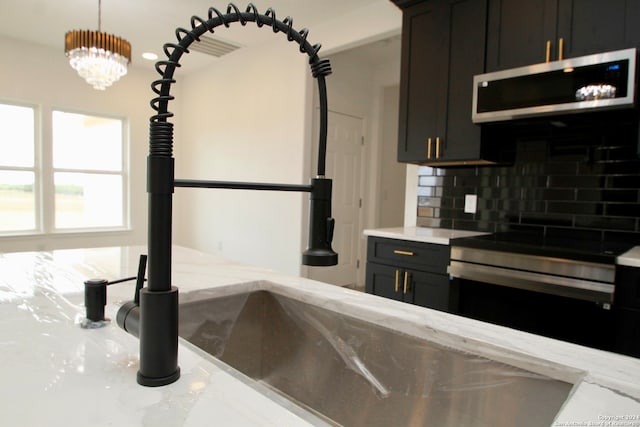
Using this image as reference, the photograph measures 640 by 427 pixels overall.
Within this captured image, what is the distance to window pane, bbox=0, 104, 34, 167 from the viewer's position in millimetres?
4582

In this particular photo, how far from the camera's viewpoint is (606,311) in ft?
5.98

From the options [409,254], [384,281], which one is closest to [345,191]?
[384,281]

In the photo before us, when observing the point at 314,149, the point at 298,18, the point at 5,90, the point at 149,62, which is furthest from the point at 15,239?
the point at 298,18

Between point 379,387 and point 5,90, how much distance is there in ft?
17.6

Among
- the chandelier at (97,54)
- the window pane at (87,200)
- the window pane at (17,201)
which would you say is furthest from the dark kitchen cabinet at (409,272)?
the window pane at (17,201)

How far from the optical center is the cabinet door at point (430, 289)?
2.40m

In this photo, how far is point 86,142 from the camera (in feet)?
17.1

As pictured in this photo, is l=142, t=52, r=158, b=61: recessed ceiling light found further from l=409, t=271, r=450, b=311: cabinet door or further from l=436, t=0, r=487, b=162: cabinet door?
l=409, t=271, r=450, b=311: cabinet door

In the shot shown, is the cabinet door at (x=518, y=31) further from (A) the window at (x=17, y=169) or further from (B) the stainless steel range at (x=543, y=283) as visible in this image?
(A) the window at (x=17, y=169)

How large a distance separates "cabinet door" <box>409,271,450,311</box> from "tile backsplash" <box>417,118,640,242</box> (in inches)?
27.1

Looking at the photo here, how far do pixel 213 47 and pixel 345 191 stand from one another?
2.28 metres

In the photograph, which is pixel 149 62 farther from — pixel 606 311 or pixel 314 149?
pixel 606 311

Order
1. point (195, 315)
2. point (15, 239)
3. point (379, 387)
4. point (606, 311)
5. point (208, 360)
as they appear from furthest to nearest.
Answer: point (15, 239) → point (606, 311) → point (195, 315) → point (379, 387) → point (208, 360)

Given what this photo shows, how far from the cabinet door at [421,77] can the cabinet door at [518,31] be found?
32cm
